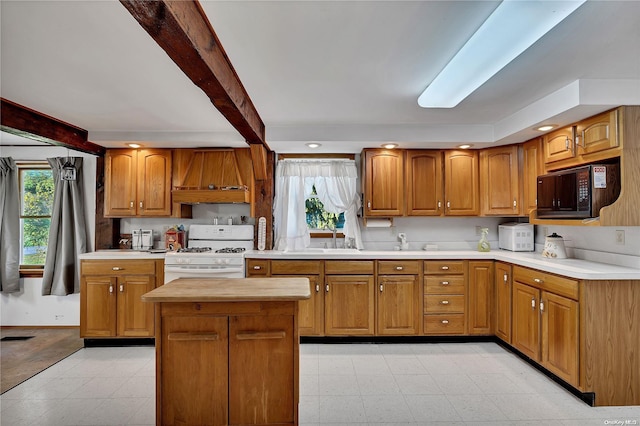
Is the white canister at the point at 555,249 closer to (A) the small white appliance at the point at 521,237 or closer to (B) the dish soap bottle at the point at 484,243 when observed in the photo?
(A) the small white appliance at the point at 521,237

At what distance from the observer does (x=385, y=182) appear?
391 cm

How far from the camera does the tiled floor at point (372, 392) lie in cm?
225

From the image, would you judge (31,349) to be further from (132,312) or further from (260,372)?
(260,372)

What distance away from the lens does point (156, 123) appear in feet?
11.2

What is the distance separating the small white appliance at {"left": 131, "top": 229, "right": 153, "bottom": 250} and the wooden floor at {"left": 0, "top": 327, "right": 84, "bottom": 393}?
1.15 m

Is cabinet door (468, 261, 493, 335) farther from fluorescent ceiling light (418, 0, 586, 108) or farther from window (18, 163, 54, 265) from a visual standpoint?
window (18, 163, 54, 265)

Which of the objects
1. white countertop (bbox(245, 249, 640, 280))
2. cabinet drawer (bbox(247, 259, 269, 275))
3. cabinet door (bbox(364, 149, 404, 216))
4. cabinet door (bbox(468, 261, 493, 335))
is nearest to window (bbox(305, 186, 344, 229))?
cabinet door (bbox(364, 149, 404, 216))

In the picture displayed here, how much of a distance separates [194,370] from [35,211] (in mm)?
3861

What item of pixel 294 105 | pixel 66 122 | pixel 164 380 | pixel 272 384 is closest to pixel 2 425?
pixel 164 380

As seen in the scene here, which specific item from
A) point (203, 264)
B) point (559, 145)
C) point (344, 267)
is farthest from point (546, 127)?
point (203, 264)

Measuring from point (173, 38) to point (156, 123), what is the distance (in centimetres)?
223

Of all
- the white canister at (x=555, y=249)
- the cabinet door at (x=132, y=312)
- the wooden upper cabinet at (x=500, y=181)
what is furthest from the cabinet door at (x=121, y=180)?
the white canister at (x=555, y=249)

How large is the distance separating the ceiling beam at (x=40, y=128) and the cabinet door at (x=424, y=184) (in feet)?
11.8

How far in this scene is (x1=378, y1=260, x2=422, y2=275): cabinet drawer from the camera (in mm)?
3564
